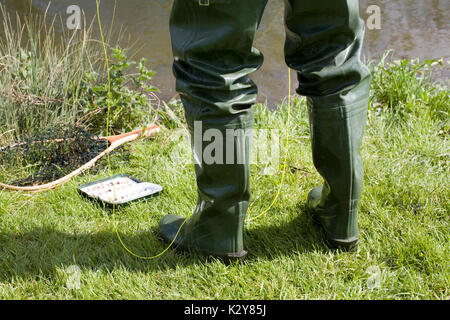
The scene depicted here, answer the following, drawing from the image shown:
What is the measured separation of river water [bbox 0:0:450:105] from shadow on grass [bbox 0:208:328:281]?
6.53ft

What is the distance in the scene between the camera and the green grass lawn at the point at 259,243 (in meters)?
1.79

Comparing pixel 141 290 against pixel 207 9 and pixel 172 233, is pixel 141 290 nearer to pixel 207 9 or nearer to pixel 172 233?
pixel 172 233

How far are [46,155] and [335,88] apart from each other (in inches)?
71.3

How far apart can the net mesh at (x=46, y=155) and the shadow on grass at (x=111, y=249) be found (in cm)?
59

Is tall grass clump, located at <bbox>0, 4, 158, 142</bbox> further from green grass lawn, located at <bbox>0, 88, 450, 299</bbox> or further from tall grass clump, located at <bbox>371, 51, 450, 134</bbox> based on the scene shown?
tall grass clump, located at <bbox>371, 51, 450, 134</bbox>

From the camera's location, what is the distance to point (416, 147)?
271 centimetres

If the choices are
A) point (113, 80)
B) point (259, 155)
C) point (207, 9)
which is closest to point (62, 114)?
point (113, 80)

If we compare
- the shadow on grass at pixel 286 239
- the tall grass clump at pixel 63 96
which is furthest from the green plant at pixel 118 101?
the shadow on grass at pixel 286 239

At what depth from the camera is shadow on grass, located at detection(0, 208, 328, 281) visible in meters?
1.93

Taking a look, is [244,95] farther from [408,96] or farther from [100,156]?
[408,96]

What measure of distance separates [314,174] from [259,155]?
0.33 meters

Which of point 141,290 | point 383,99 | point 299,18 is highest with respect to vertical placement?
point 299,18

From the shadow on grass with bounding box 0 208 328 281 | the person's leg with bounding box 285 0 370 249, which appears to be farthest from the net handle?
the person's leg with bounding box 285 0 370 249
